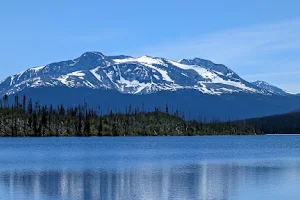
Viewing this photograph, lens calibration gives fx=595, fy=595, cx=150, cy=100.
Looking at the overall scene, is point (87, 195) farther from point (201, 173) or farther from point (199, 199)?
point (201, 173)

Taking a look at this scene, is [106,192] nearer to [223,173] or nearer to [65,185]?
[65,185]

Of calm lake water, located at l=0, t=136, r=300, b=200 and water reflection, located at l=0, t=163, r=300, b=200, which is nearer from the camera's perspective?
calm lake water, located at l=0, t=136, r=300, b=200

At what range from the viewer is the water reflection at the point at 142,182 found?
62.0 metres

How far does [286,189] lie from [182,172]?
24.1 m

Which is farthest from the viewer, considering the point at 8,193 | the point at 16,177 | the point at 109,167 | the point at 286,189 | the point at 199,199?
the point at 109,167

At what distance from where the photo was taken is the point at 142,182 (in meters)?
73.6

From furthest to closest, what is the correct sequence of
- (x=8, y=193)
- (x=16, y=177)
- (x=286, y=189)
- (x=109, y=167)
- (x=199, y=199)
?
(x=109, y=167) < (x=16, y=177) < (x=286, y=189) < (x=8, y=193) < (x=199, y=199)

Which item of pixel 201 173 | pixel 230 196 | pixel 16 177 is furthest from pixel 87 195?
pixel 201 173

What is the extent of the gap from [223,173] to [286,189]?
68.6 ft

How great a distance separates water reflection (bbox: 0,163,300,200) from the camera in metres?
62.0

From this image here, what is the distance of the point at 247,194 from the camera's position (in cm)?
6312

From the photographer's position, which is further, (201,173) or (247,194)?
(201,173)

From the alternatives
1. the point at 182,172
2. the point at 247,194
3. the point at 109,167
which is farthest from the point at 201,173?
the point at 247,194

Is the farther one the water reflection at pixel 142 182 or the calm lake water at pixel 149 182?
the water reflection at pixel 142 182
